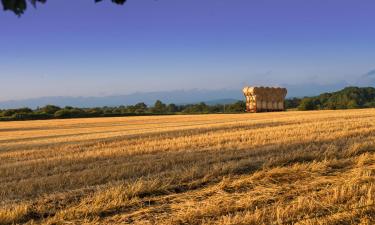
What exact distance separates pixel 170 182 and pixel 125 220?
156 cm

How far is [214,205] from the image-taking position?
5617 millimetres

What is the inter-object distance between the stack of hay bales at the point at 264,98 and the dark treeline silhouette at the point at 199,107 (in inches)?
91.8

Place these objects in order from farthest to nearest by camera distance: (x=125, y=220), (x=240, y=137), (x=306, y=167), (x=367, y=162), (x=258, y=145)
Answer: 1. (x=240, y=137)
2. (x=258, y=145)
3. (x=367, y=162)
4. (x=306, y=167)
5. (x=125, y=220)

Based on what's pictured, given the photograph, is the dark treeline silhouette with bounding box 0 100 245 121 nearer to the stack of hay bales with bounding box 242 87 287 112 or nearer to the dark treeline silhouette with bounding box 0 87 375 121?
the dark treeline silhouette with bounding box 0 87 375 121

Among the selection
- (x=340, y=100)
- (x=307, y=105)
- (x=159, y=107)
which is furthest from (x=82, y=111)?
A: (x=340, y=100)

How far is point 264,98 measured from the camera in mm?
57094

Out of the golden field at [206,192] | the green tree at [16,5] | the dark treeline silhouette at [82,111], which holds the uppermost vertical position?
the green tree at [16,5]

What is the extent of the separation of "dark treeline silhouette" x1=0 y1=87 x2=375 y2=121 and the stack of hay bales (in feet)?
7.65

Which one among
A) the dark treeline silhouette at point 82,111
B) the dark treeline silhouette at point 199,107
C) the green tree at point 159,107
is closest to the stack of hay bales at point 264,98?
the dark treeline silhouette at point 199,107

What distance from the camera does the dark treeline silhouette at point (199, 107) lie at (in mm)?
54972

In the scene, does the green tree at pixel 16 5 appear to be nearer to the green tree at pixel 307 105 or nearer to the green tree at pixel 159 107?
the green tree at pixel 307 105

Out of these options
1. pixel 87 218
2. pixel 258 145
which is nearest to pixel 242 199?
pixel 87 218

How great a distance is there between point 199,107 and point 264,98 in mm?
12913

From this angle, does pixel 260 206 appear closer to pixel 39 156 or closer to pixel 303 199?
pixel 303 199
